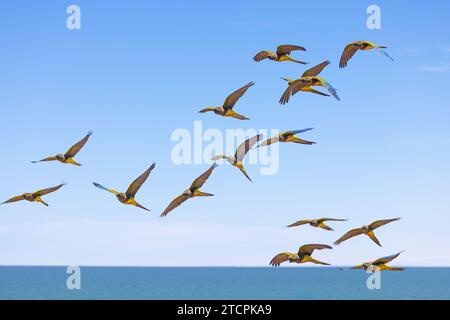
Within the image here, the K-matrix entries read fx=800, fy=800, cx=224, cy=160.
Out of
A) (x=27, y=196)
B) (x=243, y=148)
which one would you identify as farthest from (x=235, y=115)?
(x=27, y=196)

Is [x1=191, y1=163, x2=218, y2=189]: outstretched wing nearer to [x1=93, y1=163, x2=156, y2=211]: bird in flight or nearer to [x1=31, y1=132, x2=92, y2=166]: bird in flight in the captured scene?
[x1=93, y1=163, x2=156, y2=211]: bird in flight

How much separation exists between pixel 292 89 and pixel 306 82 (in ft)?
4.55

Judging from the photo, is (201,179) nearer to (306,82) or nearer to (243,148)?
(243,148)

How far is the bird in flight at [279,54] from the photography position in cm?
2944

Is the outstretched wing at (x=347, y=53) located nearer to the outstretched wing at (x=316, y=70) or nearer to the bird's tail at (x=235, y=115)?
the outstretched wing at (x=316, y=70)

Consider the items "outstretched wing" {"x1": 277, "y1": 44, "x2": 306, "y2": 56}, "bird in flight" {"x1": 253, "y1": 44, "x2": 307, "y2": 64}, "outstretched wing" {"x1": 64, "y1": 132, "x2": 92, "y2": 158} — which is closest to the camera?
"outstretched wing" {"x1": 277, "y1": 44, "x2": 306, "y2": 56}

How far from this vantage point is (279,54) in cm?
2998

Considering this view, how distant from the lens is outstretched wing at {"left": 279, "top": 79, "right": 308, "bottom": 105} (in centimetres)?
2856

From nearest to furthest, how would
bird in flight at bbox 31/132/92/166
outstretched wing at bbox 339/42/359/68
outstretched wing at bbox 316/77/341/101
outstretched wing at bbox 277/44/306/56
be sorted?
outstretched wing at bbox 316/77/341/101 < outstretched wing at bbox 277/44/306/56 < bird in flight at bbox 31/132/92/166 < outstretched wing at bbox 339/42/359/68

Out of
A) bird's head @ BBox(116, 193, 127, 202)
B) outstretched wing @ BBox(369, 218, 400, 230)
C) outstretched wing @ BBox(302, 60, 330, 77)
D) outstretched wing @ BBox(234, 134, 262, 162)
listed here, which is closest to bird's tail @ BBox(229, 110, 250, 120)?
outstretched wing @ BBox(234, 134, 262, 162)
